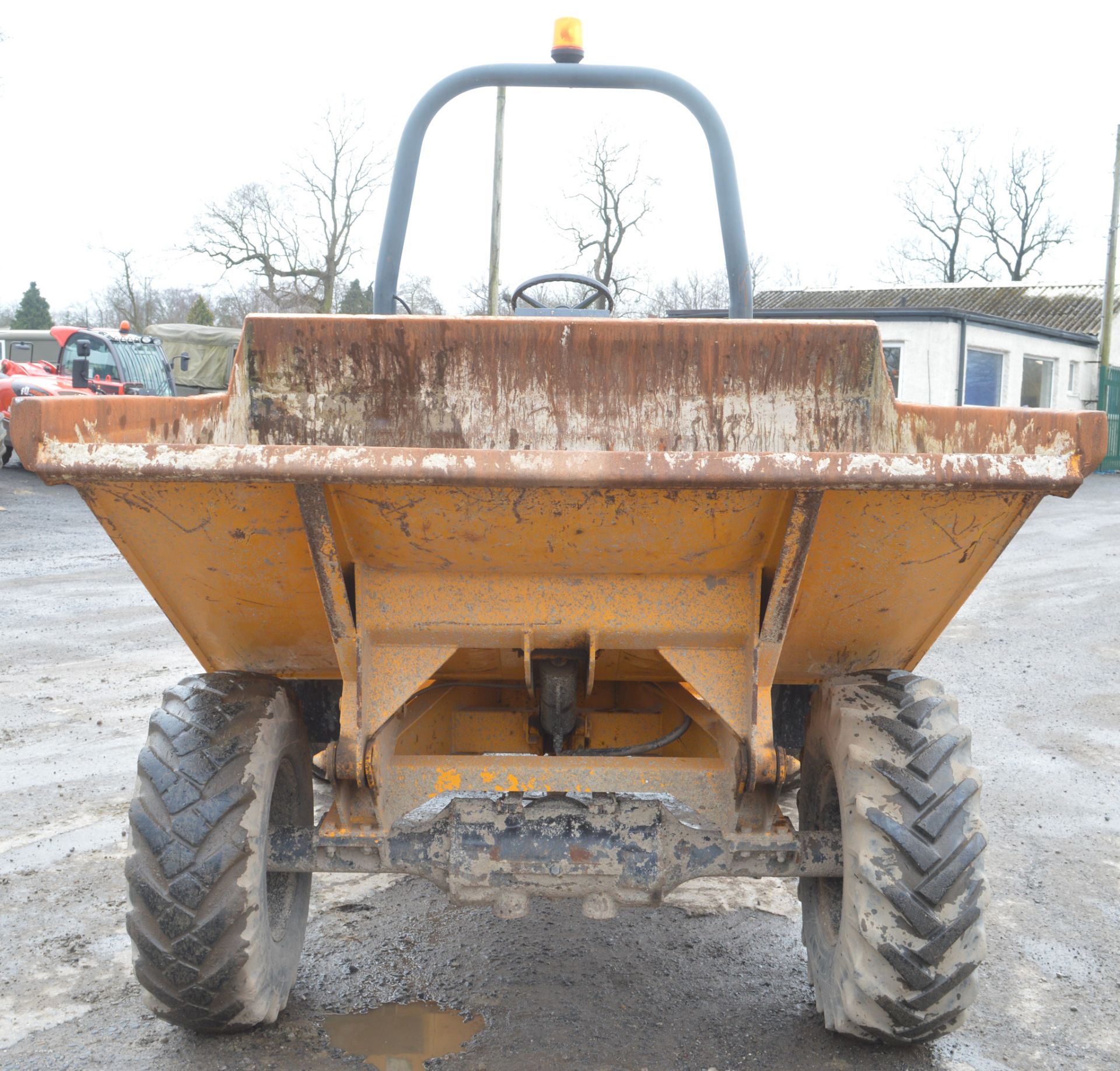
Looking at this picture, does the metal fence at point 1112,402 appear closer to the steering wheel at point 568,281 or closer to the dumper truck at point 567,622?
the steering wheel at point 568,281

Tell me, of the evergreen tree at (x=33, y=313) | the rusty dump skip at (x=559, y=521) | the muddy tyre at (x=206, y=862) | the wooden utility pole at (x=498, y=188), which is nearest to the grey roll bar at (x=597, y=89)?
the rusty dump skip at (x=559, y=521)

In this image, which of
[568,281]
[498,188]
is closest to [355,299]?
[498,188]

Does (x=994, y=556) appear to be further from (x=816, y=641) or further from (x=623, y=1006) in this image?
(x=623, y=1006)

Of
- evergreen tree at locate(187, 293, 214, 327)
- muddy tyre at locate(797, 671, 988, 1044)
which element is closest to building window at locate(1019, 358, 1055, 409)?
muddy tyre at locate(797, 671, 988, 1044)

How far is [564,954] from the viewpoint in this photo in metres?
3.28

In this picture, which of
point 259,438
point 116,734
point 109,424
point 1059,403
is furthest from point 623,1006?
point 1059,403

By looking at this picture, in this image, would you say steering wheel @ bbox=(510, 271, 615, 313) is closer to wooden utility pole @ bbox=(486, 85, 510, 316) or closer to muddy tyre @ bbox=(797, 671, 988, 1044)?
muddy tyre @ bbox=(797, 671, 988, 1044)

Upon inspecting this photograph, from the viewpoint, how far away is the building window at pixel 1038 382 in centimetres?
2588

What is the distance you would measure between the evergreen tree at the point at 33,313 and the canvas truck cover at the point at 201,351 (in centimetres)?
3261

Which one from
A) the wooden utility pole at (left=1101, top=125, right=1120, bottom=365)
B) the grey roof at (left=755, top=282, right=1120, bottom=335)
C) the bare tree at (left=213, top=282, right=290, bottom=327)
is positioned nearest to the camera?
the wooden utility pole at (left=1101, top=125, right=1120, bottom=365)

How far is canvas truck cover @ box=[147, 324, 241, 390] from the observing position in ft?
80.4

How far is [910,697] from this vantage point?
2615mm

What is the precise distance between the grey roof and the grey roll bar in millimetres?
26359

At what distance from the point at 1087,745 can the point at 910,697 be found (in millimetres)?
3447
